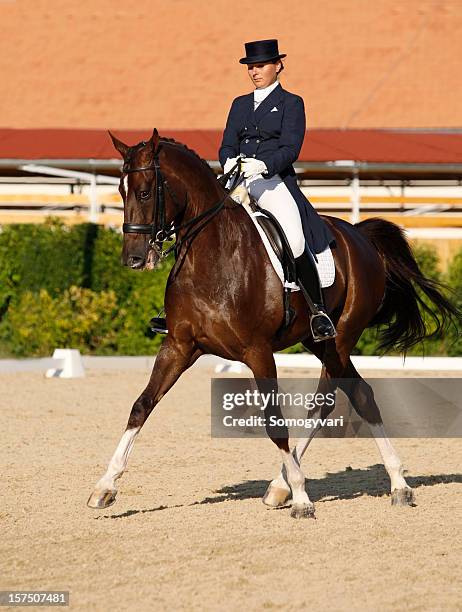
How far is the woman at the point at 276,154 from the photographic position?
24.6 ft

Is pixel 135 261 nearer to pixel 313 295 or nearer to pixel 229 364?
pixel 313 295

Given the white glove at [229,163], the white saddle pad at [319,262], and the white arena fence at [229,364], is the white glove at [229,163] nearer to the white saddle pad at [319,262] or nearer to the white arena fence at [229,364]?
the white saddle pad at [319,262]

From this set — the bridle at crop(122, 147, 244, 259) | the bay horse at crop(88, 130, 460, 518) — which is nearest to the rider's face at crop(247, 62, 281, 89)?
the bay horse at crop(88, 130, 460, 518)

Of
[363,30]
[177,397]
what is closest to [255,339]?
[177,397]

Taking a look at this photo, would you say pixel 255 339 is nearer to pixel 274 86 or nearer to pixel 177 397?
pixel 274 86

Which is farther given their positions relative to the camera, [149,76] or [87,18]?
[87,18]

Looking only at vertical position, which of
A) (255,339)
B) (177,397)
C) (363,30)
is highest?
(363,30)

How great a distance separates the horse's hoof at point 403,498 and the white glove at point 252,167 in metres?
2.13

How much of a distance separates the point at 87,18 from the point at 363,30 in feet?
19.8

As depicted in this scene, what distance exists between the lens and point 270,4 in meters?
26.5

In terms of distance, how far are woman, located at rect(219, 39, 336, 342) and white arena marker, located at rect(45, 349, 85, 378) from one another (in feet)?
26.1

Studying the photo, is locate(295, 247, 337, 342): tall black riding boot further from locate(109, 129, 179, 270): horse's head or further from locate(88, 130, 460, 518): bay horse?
locate(109, 129, 179, 270): horse's head

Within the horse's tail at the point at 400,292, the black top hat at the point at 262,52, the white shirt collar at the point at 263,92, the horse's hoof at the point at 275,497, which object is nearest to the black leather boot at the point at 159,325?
the horse's hoof at the point at 275,497

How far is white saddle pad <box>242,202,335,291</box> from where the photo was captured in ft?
24.4
